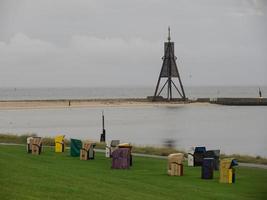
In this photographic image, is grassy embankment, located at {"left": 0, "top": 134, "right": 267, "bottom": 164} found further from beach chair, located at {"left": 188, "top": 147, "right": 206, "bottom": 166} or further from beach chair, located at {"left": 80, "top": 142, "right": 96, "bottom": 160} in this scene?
beach chair, located at {"left": 80, "top": 142, "right": 96, "bottom": 160}

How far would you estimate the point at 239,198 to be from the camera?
50.3ft

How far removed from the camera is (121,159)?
2058 cm

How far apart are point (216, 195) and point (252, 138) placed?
33.9 m

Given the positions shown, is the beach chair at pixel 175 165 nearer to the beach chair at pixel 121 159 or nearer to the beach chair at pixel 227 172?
the beach chair at pixel 227 172

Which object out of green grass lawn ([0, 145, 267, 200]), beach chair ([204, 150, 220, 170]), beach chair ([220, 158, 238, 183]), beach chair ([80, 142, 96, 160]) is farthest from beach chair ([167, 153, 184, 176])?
beach chair ([80, 142, 96, 160])

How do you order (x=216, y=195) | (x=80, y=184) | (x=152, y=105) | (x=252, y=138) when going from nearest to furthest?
(x=80, y=184) → (x=216, y=195) → (x=252, y=138) → (x=152, y=105)

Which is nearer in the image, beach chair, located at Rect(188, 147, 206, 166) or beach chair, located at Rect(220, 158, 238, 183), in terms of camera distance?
beach chair, located at Rect(220, 158, 238, 183)

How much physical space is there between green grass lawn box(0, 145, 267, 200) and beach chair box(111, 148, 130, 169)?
0.89ft

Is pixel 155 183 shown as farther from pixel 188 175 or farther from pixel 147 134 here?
pixel 147 134

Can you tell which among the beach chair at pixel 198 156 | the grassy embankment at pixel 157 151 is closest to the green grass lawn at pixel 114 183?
the beach chair at pixel 198 156

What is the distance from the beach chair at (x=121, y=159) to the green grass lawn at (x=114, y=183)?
0.89 ft

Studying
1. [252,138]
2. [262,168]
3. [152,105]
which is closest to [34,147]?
[262,168]

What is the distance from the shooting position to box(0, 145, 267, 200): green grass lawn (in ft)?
42.8

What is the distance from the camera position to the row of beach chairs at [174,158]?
1811cm
